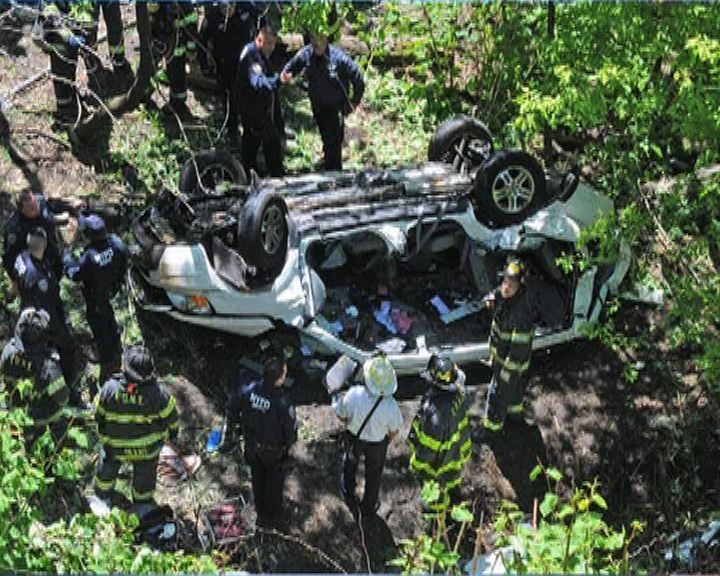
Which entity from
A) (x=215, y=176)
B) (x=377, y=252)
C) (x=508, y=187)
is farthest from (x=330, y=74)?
(x=508, y=187)

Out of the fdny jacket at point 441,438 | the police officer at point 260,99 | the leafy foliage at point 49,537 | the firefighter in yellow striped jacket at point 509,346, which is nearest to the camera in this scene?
the leafy foliage at point 49,537

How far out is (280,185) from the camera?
999 centimetres

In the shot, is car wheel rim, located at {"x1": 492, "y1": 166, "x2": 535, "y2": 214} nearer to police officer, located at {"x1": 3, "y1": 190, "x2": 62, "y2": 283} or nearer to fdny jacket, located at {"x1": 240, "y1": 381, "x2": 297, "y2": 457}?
fdny jacket, located at {"x1": 240, "y1": 381, "x2": 297, "y2": 457}

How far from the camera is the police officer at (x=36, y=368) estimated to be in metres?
7.93

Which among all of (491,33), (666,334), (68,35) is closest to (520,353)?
(666,334)

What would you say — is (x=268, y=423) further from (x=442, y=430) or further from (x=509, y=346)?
(x=509, y=346)

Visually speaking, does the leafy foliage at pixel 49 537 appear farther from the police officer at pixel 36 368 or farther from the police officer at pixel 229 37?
the police officer at pixel 229 37

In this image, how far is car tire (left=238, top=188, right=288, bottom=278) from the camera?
9031 millimetres

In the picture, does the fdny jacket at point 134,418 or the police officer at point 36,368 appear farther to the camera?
the police officer at point 36,368

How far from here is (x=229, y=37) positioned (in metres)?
11.2

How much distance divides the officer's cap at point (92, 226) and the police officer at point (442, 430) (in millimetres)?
2543

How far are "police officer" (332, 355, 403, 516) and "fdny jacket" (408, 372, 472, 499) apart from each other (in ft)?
0.64

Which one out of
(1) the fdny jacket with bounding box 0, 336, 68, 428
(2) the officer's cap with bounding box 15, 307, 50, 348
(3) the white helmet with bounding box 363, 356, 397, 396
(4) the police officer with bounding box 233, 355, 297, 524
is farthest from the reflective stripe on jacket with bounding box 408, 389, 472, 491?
(2) the officer's cap with bounding box 15, 307, 50, 348

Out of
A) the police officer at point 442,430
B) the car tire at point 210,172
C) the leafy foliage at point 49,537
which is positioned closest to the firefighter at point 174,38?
the car tire at point 210,172
